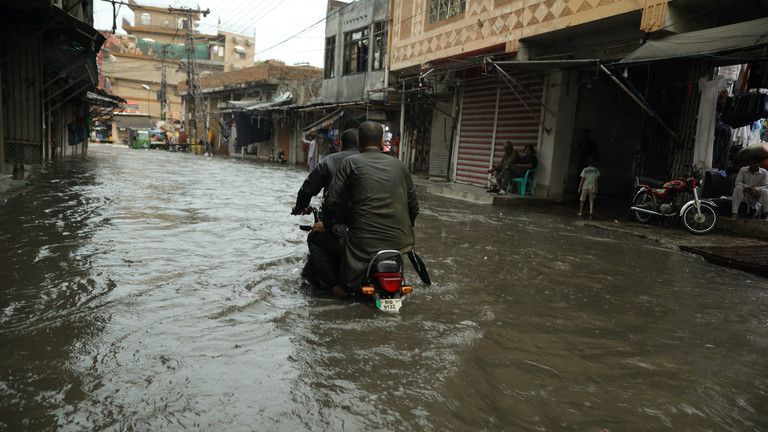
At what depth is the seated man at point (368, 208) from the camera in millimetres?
4328

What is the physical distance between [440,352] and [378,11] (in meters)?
21.3

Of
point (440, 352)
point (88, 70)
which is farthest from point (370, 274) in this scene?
point (88, 70)

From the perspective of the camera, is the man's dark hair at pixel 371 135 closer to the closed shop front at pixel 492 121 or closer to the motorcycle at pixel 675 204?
the motorcycle at pixel 675 204

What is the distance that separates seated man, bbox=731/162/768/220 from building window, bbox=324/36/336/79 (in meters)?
20.6

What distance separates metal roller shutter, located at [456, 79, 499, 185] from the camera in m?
16.8

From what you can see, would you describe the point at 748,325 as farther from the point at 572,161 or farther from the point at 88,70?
the point at 88,70

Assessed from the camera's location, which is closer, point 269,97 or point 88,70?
point 88,70

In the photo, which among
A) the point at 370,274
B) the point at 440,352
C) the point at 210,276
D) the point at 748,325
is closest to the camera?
the point at 440,352

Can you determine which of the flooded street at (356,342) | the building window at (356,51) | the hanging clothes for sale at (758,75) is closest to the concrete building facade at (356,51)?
the building window at (356,51)

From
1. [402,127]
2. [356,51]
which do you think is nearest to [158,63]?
[356,51]

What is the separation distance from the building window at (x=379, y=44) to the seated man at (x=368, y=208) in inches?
750

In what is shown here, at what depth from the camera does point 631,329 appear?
4.43 m

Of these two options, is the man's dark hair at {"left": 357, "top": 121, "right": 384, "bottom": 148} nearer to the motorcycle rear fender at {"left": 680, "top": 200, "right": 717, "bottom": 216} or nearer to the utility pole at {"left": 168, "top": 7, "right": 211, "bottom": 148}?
the motorcycle rear fender at {"left": 680, "top": 200, "right": 717, "bottom": 216}

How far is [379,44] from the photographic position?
22.8 metres
